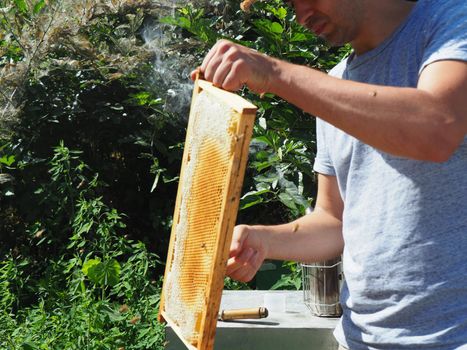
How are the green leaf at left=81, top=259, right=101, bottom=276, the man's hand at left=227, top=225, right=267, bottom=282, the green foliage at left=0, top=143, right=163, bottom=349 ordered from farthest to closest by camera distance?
1. the green leaf at left=81, top=259, right=101, bottom=276
2. the green foliage at left=0, top=143, right=163, bottom=349
3. the man's hand at left=227, top=225, right=267, bottom=282

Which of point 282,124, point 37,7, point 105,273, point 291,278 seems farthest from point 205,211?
point 37,7

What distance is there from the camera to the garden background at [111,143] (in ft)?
11.0

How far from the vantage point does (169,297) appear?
180cm

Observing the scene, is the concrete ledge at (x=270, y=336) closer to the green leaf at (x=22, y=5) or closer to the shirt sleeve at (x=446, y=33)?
the shirt sleeve at (x=446, y=33)

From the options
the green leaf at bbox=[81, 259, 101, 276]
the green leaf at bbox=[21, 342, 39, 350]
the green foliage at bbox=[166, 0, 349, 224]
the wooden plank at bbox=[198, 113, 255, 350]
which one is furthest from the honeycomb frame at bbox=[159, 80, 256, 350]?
the green foliage at bbox=[166, 0, 349, 224]

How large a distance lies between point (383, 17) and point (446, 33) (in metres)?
0.21

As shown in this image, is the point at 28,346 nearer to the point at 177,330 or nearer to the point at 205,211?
the point at 177,330

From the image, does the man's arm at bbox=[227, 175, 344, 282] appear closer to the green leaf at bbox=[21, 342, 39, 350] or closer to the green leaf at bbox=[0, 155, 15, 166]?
the green leaf at bbox=[21, 342, 39, 350]

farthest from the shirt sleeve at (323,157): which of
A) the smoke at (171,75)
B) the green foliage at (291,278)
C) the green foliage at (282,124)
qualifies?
the smoke at (171,75)

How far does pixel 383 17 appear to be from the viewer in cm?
157

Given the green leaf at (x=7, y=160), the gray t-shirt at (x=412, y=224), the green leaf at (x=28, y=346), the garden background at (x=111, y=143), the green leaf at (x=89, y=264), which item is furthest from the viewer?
the green leaf at (x=7, y=160)

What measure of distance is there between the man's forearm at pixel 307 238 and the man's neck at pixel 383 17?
488mm

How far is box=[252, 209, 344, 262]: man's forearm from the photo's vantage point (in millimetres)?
1814

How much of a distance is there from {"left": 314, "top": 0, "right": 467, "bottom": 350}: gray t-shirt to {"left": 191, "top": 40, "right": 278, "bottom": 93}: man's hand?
10.8 inches
